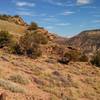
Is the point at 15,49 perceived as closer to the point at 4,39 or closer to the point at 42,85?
the point at 4,39

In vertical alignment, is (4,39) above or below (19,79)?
above

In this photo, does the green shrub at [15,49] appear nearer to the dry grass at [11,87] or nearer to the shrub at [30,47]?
the shrub at [30,47]

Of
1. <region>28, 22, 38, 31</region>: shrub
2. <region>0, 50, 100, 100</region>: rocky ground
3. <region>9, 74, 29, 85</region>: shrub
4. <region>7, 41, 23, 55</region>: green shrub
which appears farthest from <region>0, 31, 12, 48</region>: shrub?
<region>9, 74, 29, 85</region>: shrub

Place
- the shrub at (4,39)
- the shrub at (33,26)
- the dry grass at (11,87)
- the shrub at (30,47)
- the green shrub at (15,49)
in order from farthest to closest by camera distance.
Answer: the shrub at (33,26) < the shrub at (4,39) < the green shrub at (15,49) < the shrub at (30,47) < the dry grass at (11,87)

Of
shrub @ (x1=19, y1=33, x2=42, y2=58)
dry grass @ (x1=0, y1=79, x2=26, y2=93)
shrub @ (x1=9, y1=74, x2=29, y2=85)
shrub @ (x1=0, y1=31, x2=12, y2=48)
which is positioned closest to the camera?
dry grass @ (x1=0, y1=79, x2=26, y2=93)

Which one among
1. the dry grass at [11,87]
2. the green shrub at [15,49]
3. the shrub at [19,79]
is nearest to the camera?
the dry grass at [11,87]

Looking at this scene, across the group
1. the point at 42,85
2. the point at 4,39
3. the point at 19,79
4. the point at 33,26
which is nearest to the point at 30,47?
the point at 4,39

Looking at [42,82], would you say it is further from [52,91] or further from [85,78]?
[85,78]

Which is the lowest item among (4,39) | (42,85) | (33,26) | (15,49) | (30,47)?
(42,85)

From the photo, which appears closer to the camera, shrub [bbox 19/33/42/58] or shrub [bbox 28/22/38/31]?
shrub [bbox 19/33/42/58]

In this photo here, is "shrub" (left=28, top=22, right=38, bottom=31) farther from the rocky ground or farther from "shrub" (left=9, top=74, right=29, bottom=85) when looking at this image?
"shrub" (left=9, top=74, right=29, bottom=85)

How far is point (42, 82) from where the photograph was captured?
18.7 m

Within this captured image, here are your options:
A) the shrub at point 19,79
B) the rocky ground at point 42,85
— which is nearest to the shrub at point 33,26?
the rocky ground at point 42,85

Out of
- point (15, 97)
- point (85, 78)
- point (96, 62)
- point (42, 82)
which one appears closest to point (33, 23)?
point (96, 62)
